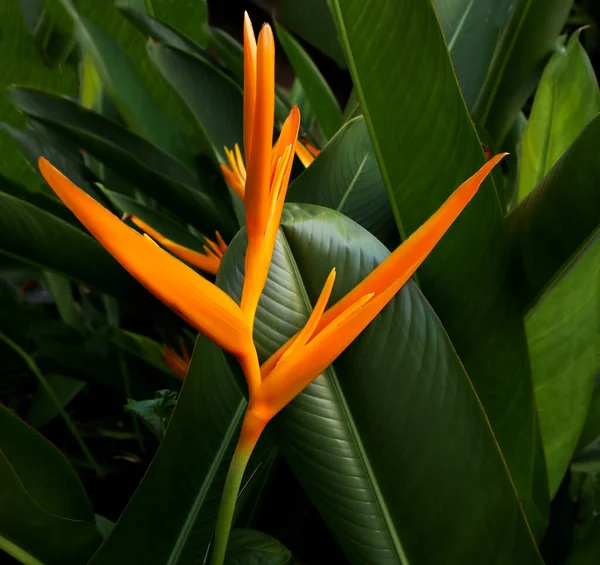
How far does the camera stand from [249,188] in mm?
198

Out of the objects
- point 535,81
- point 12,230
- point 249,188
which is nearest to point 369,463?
point 249,188

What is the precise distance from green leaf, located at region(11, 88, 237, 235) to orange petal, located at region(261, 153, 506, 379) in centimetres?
37

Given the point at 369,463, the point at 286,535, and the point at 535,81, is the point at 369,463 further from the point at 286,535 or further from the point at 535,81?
the point at 535,81

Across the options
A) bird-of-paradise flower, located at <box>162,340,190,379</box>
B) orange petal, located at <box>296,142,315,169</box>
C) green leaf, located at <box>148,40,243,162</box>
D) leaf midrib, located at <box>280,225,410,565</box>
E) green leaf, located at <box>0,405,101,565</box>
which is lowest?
green leaf, located at <box>0,405,101,565</box>

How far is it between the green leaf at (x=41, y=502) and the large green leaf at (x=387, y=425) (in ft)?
0.47

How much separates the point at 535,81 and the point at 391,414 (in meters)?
0.45

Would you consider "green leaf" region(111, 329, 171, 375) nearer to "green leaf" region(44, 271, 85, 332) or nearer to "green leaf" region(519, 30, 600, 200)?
"green leaf" region(44, 271, 85, 332)

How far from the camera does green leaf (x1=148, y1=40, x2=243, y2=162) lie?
1.84 feet

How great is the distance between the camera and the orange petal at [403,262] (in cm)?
22

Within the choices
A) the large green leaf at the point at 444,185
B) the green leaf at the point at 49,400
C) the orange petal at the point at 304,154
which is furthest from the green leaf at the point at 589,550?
the green leaf at the point at 49,400

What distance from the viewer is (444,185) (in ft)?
1.13

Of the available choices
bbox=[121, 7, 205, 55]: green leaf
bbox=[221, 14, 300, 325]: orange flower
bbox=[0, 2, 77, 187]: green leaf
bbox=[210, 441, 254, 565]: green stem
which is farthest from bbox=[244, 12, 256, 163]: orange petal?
bbox=[0, 2, 77, 187]: green leaf

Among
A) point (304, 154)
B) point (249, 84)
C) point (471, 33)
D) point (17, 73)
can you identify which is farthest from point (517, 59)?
point (17, 73)

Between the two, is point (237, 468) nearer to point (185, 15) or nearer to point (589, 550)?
point (589, 550)
